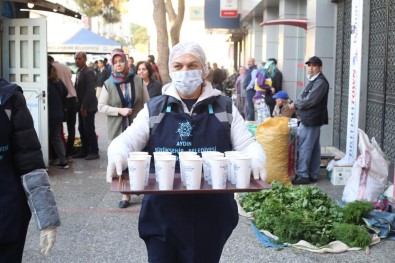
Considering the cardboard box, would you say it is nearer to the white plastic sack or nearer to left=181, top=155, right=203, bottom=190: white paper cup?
the white plastic sack

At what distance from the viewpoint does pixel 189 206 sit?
10.2ft

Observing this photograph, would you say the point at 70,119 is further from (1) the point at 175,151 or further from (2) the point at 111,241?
(1) the point at 175,151

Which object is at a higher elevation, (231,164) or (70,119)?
(231,164)

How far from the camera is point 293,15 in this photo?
49.8 ft

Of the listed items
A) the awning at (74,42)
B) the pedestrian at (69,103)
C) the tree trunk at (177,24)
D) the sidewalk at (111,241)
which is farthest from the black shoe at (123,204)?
the tree trunk at (177,24)

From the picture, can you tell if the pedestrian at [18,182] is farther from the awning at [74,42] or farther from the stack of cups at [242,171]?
the awning at [74,42]

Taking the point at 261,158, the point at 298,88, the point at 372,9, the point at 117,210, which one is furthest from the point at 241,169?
the point at 298,88

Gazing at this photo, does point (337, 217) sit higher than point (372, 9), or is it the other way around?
point (372, 9)

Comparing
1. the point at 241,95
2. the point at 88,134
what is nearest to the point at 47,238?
the point at 88,134

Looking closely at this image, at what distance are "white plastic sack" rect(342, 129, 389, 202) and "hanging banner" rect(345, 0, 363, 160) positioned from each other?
1.33 m

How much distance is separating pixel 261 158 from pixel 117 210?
416 centimetres

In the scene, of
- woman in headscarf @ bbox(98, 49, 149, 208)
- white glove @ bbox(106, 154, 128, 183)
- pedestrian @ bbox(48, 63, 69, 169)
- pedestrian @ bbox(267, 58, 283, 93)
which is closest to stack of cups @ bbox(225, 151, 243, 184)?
white glove @ bbox(106, 154, 128, 183)

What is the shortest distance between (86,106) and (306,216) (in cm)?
562

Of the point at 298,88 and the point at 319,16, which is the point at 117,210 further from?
the point at 298,88
